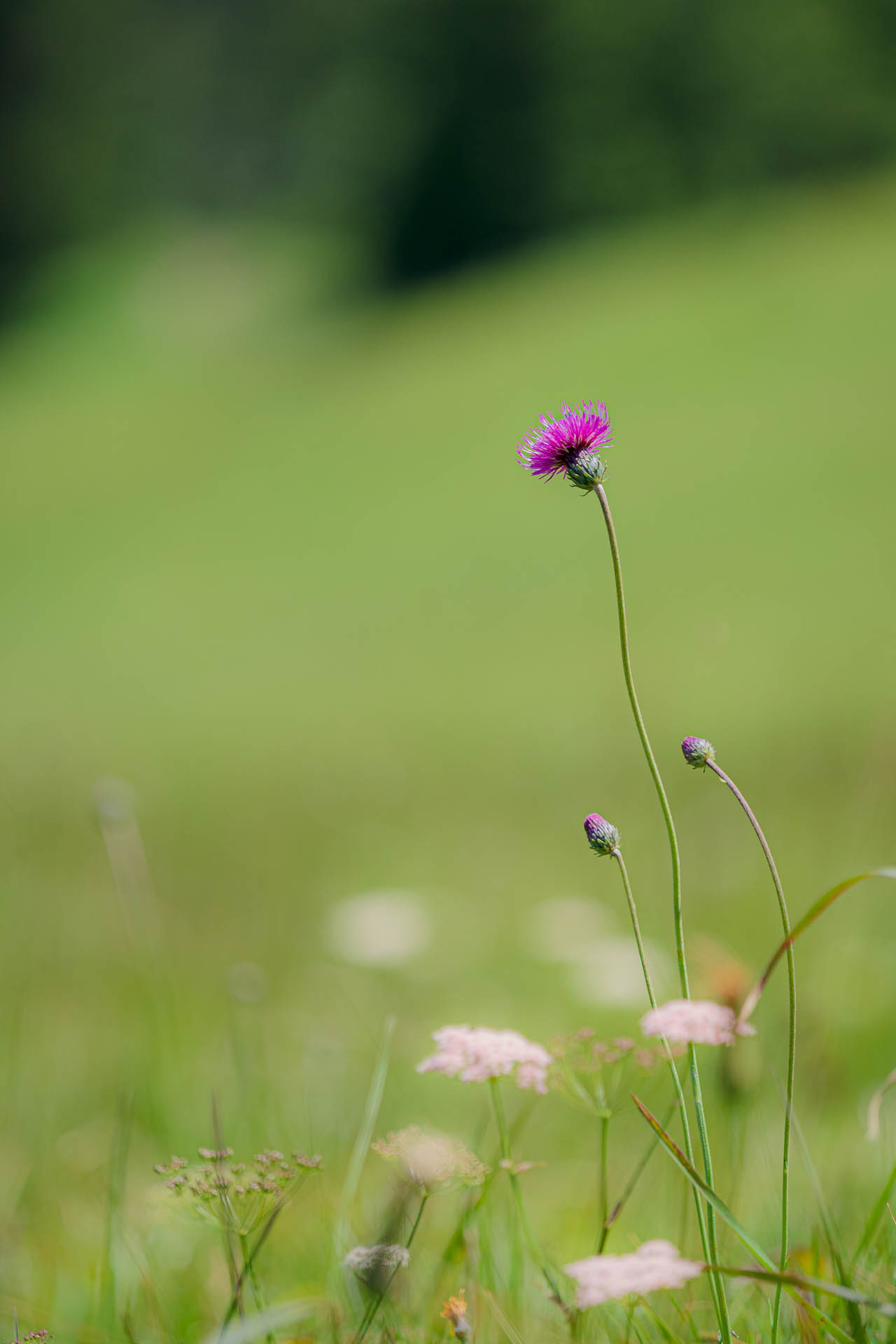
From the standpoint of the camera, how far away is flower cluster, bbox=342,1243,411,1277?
0.70 metres

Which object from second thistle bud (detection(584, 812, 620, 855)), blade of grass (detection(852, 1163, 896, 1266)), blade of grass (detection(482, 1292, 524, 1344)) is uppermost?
second thistle bud (detection(584, 812, 620, 855))

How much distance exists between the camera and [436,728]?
575 centimetres

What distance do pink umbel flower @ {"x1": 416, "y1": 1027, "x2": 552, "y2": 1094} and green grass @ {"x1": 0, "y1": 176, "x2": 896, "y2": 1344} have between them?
242 mm

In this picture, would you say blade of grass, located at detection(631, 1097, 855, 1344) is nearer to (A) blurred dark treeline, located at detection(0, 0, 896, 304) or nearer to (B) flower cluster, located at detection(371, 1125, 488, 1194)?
(B) flower cluster, located at detection(371, 1125, 488, 1194)

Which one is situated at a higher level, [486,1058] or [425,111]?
[425,111]

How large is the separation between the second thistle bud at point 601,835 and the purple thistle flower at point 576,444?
8.4 inches

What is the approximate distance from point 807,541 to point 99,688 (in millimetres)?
4848

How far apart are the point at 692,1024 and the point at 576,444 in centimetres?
37

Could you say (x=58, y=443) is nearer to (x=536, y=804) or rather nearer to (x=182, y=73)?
(x=536, y=804)

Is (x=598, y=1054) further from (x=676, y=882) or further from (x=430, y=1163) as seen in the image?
(x=676, y=882)

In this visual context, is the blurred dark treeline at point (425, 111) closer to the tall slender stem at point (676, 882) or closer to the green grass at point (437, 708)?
the green grass at point (437, 708)

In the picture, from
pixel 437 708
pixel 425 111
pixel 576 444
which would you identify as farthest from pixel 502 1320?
pixel 425 111

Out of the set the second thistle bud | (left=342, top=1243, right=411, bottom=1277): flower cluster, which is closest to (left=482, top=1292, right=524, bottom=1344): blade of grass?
Result: (left=342, top=1243, right=411, bottom=1277): flower cluster

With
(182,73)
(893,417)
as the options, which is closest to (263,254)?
(182,73)
